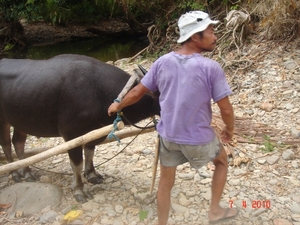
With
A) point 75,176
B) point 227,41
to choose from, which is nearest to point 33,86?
point 75,176

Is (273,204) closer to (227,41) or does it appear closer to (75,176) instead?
(75,176)

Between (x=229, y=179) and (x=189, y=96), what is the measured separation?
5.85 ft

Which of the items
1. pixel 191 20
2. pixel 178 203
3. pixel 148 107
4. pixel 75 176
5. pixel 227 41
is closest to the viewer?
pixel 191 20

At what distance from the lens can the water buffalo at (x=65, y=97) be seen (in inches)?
127

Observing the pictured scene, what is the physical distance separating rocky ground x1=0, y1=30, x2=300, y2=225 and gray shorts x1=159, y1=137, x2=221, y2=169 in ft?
2.82

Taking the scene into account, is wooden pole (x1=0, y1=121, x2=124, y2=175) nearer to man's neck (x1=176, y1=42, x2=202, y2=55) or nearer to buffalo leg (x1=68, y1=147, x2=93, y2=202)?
buffalo leg (x1=68, y1=147, x2=93, y2=202)

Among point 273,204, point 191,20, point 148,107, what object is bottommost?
point 273,204

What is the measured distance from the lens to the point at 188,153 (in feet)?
7.94

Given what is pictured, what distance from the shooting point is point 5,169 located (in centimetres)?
326

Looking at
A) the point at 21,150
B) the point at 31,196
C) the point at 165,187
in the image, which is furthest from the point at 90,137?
the point at 21,150

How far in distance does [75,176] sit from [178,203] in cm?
113

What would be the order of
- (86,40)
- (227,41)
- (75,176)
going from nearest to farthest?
(75,176)
(227,41)
(86,40)

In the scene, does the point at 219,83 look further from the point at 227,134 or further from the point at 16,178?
the point at 16,178

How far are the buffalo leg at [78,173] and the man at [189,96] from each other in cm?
118
